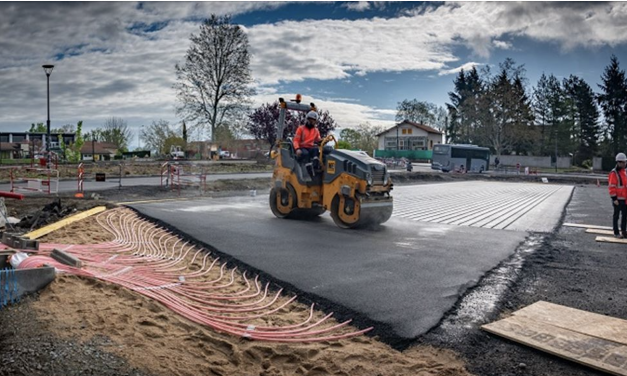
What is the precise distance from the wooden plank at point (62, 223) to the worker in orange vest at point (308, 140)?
4.04 m

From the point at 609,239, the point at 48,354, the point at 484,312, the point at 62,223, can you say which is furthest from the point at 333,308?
the point at 609,239

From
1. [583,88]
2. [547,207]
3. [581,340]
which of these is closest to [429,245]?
[581,340]

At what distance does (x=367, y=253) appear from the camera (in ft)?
20.1

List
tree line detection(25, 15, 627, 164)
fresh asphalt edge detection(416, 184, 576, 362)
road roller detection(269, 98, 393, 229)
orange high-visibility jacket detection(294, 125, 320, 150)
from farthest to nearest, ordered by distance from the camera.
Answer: tree line detection(25, 15, 627, 164) < orange high-visibility jacket detection(294, 125, 320, 150) < road roller detection(269, 98, 393, 229) < fresh asphalt edge detection(416, 184, 576, 362)

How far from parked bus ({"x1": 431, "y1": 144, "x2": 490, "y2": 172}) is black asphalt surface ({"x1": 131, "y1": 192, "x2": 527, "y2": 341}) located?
3186 centimetres

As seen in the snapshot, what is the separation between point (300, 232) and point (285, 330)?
13.3ft

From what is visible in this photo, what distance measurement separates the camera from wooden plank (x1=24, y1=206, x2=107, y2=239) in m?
6.44

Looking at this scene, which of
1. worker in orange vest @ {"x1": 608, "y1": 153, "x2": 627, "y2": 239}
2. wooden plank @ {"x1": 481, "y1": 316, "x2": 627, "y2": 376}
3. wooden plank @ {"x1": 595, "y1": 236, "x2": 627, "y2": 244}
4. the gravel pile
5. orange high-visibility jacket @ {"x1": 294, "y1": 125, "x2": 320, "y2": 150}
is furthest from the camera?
orange high-visibility jacket @ {"x1": 294, "y1": 125, "x2": 320, "y2": 150}

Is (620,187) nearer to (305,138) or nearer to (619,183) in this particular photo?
(619,183)

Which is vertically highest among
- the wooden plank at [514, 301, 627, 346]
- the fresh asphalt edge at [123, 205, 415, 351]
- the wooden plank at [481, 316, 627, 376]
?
the wooden plank at [514, 301, 627, 346]

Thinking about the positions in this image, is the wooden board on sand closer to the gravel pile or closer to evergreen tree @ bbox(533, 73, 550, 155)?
the gravel pile

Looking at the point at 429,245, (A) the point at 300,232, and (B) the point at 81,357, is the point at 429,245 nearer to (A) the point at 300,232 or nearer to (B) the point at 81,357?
(A) the point at 300,232

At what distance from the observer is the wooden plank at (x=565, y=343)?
119 inches

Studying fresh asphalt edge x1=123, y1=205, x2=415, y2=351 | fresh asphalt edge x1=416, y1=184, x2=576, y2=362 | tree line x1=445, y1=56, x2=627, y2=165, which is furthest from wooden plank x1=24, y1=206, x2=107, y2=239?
tree line x1=445, y1=56, x2=627, y2=165
